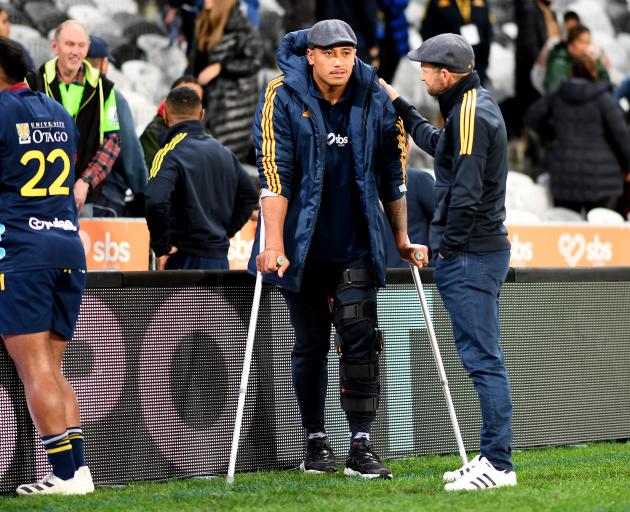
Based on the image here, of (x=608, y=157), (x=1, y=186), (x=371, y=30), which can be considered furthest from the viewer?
(x=608, y=157)

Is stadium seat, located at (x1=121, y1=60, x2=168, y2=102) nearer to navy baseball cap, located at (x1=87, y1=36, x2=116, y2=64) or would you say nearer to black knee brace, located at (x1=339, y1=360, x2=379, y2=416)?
navy baseball cap, located at (x1=87, y1=36, x2=116, y2=64)

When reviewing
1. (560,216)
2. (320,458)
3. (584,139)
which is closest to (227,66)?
(560,216)

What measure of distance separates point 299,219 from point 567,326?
2.40m

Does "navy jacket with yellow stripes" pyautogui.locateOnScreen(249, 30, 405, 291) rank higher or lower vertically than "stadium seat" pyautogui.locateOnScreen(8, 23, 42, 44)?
lower

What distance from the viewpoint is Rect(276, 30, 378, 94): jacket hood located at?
22.0ft

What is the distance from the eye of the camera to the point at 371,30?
1271cm

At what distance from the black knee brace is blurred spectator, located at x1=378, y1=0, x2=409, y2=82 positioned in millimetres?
7405

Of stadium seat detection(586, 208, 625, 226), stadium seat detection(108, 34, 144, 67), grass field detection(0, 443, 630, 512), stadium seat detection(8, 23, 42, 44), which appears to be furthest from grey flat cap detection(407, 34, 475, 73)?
stadium seat detection(108, 34, 144, 67)

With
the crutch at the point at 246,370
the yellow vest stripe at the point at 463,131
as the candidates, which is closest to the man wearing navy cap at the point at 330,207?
the crutch at the point at 246,370

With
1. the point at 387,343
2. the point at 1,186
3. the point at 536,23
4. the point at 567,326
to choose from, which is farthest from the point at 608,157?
the point at 1,186

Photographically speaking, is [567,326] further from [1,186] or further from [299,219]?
[1,186]

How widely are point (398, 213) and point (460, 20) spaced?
7217 mm

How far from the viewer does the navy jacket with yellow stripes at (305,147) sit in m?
6.61

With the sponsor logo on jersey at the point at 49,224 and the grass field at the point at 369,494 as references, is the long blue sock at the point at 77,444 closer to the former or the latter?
the grass field at the point at 369,494
